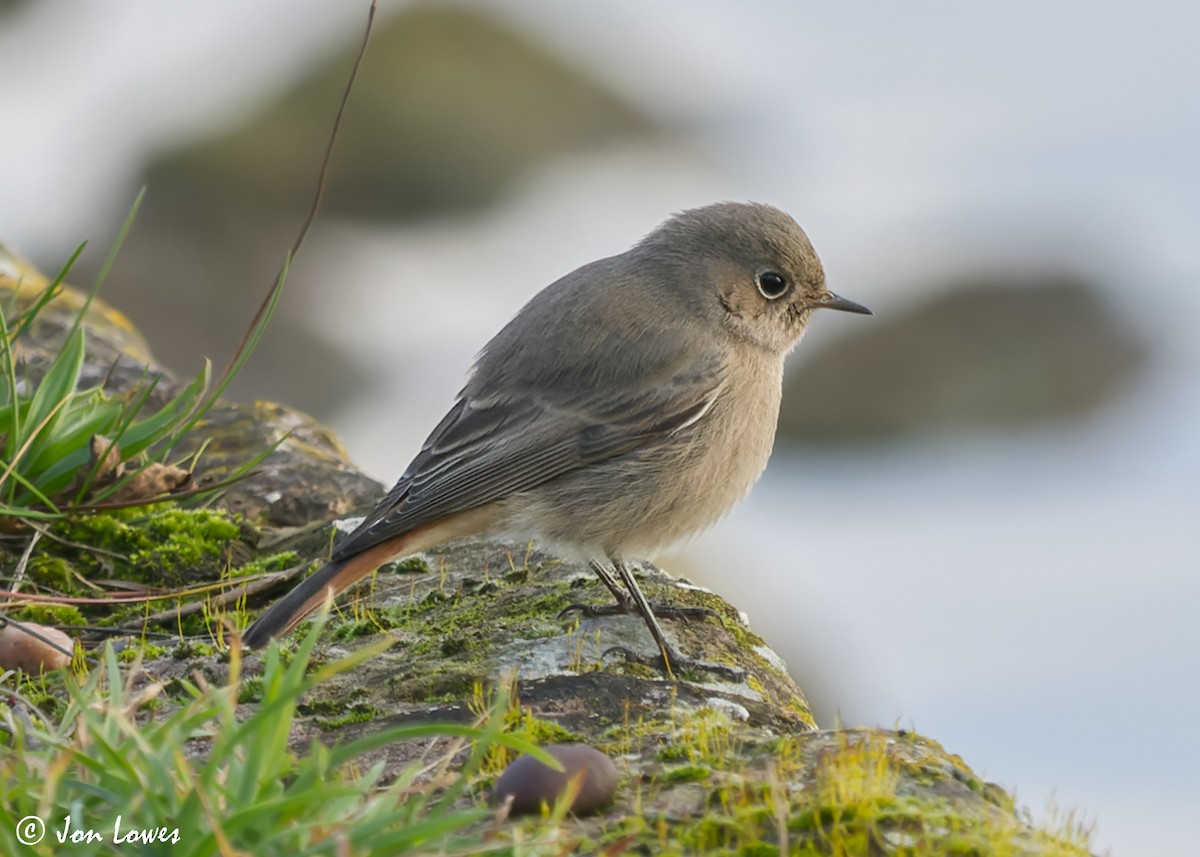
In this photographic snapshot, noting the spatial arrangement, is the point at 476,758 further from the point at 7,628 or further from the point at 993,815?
the point at 7,628

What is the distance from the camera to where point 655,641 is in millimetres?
4930

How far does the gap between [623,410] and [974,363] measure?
16.2m

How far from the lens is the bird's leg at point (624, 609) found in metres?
5.19

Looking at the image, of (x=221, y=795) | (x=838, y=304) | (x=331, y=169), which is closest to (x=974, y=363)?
(x=331, y=169)

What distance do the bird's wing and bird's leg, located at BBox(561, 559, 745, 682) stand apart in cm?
53

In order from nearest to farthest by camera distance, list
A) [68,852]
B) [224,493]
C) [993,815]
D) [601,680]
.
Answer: [68,852]
[993,815]
[601,680]
[224,493]

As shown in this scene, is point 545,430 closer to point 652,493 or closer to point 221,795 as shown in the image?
point 652,493

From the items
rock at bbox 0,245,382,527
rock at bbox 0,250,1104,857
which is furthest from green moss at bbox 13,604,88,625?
rock at bbox 0,245,382,527

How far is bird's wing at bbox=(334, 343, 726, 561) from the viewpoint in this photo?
5535 mm

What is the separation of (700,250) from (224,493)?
2380 millimetres

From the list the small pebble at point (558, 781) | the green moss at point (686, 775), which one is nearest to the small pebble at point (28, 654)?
the small pebble at point (558, 781)

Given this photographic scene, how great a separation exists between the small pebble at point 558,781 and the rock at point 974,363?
1584 cm

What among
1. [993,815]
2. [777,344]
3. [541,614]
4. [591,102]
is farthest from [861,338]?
[993,815]

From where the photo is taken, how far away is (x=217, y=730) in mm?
3590
